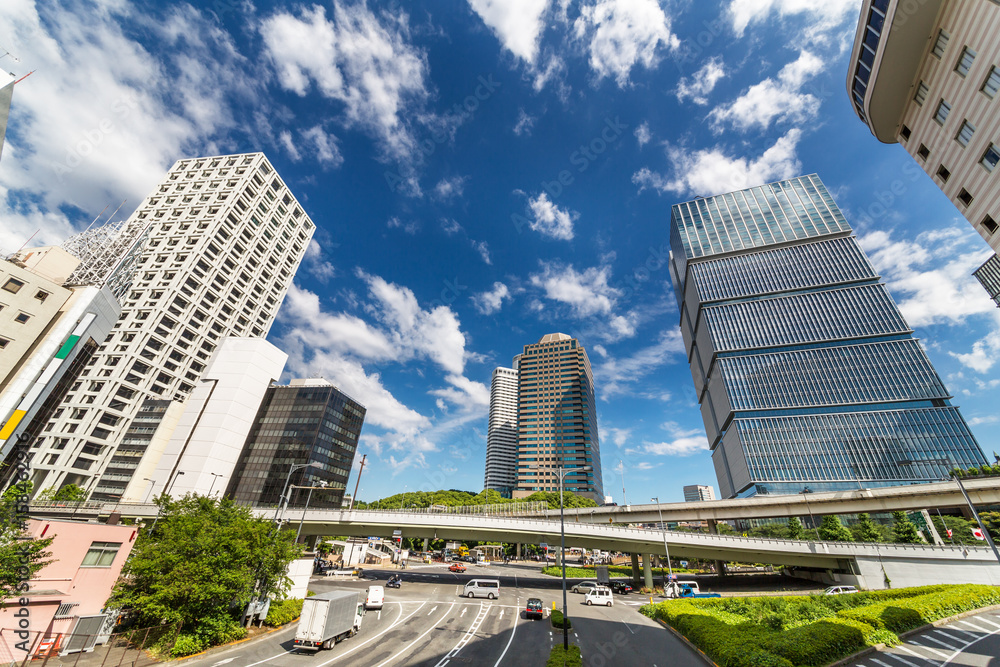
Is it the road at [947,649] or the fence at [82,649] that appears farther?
the fence at [82,649]

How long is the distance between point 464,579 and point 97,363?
85.6 m

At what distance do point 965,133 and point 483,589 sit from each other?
58284 millimetres

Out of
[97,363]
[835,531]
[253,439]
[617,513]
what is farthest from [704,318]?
[97,363]

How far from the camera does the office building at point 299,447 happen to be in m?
85.6

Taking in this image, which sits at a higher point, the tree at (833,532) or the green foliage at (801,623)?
the tree at (833,532)

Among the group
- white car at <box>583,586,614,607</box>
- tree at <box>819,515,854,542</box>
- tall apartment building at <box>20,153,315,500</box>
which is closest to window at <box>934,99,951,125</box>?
white car at <box>583,586,614,607</box>

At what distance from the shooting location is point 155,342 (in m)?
82.5

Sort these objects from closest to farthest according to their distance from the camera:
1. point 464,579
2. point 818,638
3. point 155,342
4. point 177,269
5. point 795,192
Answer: point 818,638
point 464,579
point 155,342
point 177,269
point 795,192

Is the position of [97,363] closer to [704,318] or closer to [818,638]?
[818,638]

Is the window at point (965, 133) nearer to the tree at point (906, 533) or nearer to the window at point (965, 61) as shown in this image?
the window at point (965, 61)

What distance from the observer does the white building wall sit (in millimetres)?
78625

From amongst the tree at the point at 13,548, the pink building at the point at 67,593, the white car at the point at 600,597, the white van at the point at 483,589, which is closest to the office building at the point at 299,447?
the white van at the point at 483,589

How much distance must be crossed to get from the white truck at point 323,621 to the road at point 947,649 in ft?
88.8

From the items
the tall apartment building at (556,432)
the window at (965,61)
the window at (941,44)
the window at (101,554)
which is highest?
the tall apartment building at (556,432)
